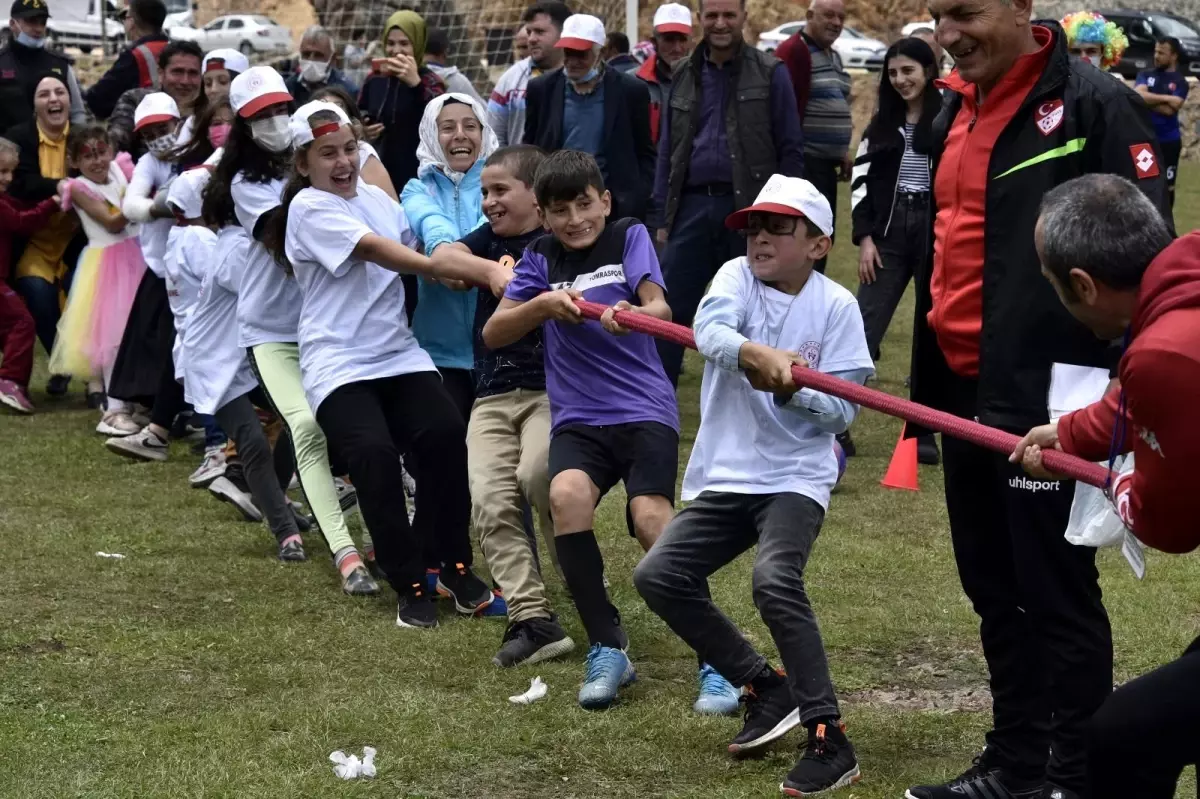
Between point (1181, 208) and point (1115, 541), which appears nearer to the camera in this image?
point (1115, 541)

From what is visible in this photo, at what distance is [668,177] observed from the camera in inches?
359

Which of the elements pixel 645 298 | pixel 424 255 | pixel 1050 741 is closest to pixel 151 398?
pixel 424 255

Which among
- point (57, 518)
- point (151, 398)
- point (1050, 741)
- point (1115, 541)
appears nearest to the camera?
point (1115, 541)

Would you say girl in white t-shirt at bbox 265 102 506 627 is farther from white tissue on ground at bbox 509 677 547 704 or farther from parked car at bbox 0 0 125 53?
parked car at bbox 0 0 125 53

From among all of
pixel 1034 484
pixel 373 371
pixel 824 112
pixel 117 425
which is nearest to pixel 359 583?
pixel 373 371

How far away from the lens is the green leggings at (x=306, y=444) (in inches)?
263

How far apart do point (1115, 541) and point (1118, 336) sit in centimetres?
53

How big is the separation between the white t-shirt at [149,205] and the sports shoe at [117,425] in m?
0.91

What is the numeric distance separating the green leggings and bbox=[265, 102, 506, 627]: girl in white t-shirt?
319 mm

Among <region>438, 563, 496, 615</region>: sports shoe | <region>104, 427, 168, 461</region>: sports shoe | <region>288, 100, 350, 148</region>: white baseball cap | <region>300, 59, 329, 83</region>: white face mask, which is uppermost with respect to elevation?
<region>288, 100, 350, 148</region>: white baseball cap

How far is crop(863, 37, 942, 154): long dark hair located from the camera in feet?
29.2

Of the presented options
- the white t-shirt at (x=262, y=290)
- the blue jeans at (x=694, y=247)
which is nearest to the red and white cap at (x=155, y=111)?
the white t-shirt at (x=262, y=290)

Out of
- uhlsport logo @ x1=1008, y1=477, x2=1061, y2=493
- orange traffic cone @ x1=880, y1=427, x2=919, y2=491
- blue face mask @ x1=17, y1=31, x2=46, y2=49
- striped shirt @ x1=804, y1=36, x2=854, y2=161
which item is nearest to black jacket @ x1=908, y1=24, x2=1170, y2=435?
uhlsport logo @ x1=1008, y1=477, x2=1061, y2=493

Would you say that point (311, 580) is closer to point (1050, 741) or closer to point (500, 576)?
point (500, 576)
